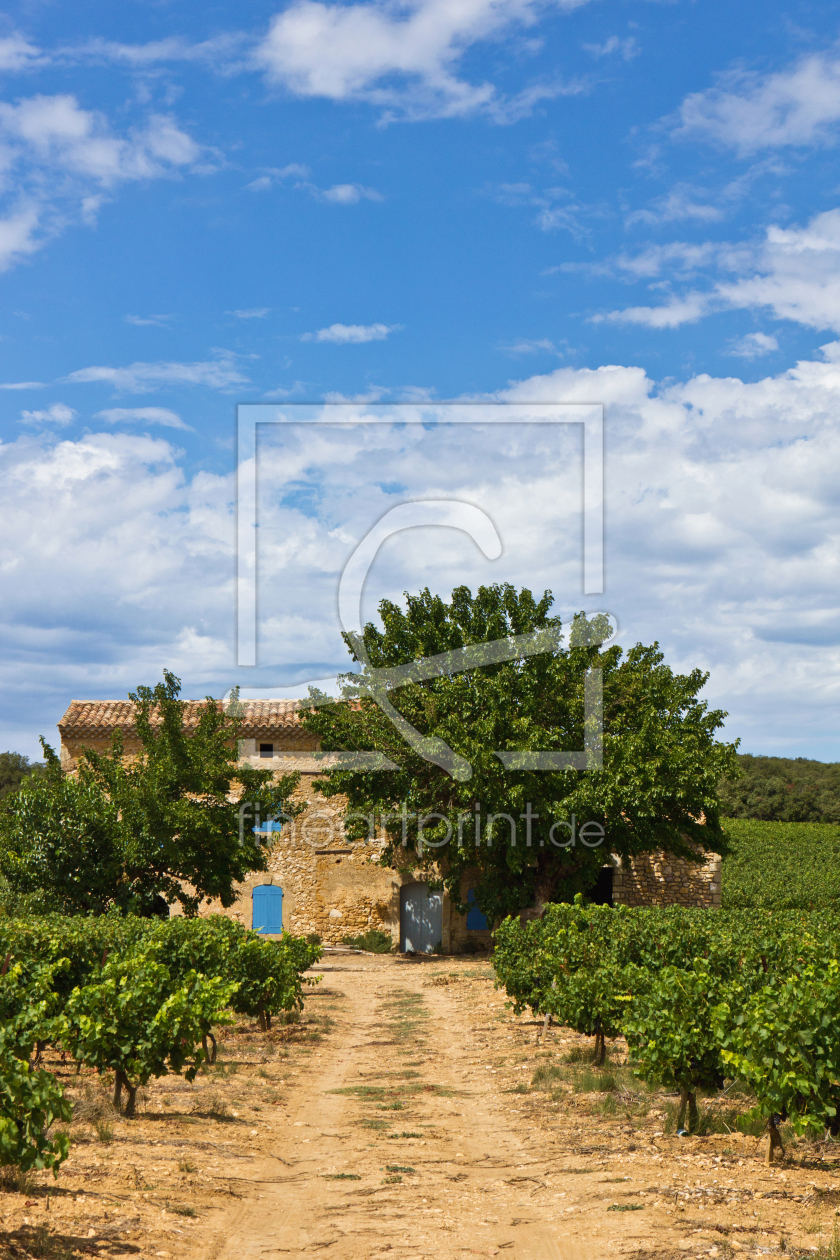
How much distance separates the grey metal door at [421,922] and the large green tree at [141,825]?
336 inches

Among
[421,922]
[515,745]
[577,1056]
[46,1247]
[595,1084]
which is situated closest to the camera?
[46,1247]

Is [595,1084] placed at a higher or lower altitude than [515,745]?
lower

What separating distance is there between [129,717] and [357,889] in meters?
8.50

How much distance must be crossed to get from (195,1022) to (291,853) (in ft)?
65.7

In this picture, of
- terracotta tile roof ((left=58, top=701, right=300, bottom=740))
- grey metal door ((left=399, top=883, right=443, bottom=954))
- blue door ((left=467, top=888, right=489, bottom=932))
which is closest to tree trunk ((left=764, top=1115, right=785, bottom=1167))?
blue door ((left=467, top=888, right=489, bottom=932))

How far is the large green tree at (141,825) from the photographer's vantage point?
723 inches

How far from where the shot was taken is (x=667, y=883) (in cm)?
2738

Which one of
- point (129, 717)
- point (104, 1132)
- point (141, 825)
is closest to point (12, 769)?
point (129, 717)

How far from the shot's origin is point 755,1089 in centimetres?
677

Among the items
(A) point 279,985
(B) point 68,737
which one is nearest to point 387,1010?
(A) point 279,985

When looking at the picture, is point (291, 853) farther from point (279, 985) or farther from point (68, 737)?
point (279, 985)

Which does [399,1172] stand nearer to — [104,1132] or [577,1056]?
[104,1132]

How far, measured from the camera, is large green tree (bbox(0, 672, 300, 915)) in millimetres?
18359

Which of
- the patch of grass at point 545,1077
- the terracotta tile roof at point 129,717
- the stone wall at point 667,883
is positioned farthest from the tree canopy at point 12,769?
the patch of grass at point 545,1077
